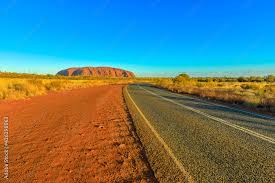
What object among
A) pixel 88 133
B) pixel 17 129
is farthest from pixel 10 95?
pixel 88 133

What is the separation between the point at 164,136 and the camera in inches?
290

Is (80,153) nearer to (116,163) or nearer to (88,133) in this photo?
(116,163)

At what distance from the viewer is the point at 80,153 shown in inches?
237

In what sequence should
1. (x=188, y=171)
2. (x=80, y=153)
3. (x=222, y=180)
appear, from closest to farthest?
1. (x=222, y=180)
2. (x=188, y=171)
3. (x=80, y=153)

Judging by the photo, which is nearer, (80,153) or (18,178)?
(18,178)

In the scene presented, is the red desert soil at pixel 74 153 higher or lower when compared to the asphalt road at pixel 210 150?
lower

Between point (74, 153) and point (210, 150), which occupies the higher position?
point (210, 150)

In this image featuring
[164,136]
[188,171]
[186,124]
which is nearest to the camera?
[188,171]

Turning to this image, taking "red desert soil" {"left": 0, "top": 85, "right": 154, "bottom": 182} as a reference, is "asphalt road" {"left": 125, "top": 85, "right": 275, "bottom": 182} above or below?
above

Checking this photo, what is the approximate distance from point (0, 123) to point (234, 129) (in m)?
8.81

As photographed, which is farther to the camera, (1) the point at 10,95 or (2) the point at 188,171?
(1) the point at 10,95

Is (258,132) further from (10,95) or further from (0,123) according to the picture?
(10,95)

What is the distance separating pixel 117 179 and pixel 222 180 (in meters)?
1.89

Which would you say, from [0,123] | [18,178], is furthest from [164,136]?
[0,123]
